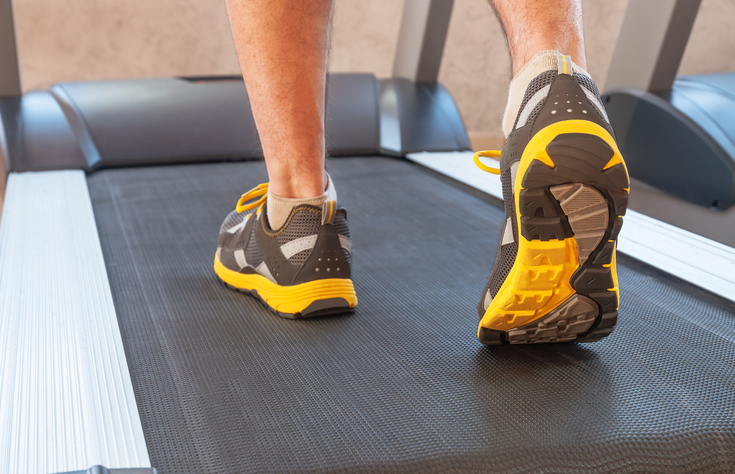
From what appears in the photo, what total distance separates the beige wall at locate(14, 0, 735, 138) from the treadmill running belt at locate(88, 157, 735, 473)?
141cm

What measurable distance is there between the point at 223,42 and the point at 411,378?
7.05 feet

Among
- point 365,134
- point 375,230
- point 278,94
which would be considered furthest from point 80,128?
point 278,94

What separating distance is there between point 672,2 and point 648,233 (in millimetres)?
824

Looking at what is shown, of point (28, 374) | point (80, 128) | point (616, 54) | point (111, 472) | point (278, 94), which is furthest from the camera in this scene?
point (616, 54)

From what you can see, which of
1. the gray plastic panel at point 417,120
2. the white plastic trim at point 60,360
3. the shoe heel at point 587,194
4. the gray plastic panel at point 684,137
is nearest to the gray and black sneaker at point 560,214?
the shoe heel at point 587,194

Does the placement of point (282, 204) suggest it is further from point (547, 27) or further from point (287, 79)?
point (547, 27)

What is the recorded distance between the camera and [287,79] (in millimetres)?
840

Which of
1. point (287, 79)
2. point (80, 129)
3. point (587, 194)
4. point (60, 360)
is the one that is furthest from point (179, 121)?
point (587, 194)

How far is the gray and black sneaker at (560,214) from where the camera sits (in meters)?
0.59

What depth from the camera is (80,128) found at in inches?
69.9

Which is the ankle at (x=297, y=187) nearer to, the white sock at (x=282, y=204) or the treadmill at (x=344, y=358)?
the white sock at (x=282, y=204)

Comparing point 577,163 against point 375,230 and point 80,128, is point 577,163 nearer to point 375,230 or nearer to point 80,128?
point 375,230

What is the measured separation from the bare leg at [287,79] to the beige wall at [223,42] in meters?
1.32

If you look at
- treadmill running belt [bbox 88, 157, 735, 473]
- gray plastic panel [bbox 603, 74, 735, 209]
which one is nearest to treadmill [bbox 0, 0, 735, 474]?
treadmill running belt [bbox 88, 157, 735, 473]
